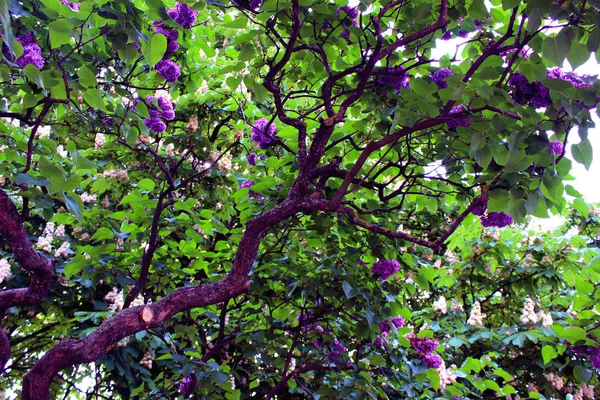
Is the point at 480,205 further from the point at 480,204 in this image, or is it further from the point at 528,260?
the point at 528,260

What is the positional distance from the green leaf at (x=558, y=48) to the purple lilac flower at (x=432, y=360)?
2031 millimetres

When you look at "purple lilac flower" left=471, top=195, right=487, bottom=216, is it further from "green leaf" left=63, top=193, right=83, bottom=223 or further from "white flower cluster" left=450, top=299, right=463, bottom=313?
"white flower cluster" left=450, top=299, right=463, bottom=313

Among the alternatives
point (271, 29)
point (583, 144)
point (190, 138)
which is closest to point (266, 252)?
point (190, 138)

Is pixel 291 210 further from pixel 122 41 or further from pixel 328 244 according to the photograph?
pixel 122 41

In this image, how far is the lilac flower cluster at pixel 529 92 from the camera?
182 centimetres

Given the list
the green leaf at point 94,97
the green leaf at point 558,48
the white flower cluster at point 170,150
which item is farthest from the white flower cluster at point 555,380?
the green leaf at point 94,97

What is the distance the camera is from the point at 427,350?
305cm

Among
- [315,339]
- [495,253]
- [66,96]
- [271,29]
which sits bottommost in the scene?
[315,339]

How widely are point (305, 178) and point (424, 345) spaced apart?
149 cm

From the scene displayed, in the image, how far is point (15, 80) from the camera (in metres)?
2.55

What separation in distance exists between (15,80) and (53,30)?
1055 mm

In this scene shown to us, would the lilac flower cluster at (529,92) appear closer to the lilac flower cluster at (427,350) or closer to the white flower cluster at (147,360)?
the lilac flower cluster at (427,350)

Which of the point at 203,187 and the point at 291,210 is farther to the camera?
the point at 203,187

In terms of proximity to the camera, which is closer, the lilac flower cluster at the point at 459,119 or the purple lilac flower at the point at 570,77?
the purple lilac flower at the point at 570,77
